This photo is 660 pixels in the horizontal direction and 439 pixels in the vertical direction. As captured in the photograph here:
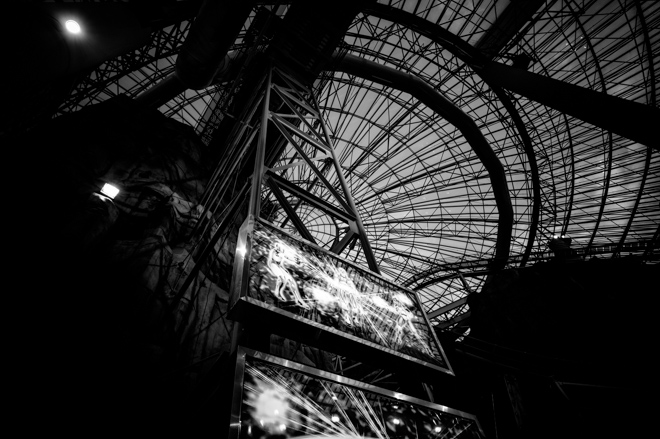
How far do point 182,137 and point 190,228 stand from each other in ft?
18.8

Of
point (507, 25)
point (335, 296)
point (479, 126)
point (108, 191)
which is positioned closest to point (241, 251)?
point (335, 296)

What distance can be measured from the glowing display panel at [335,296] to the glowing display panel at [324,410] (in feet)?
2.01

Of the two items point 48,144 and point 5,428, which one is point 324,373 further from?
point 48,144

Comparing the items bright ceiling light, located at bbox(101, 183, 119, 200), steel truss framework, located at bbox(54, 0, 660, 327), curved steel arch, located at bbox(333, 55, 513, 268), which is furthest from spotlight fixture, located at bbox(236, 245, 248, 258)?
curved steel arch, located at bbox(333, 55, 513, 268)

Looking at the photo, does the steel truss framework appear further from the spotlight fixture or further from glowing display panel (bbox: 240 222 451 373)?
the spotlight fixture

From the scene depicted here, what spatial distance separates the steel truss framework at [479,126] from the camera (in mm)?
14453

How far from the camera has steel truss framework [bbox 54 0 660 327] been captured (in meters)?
14.5

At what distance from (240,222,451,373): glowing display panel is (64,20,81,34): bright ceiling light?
7217mm

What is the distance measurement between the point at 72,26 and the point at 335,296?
28.6ft

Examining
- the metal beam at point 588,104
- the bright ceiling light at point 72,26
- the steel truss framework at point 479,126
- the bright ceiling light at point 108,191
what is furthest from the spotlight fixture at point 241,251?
the metal beam at point 588,104

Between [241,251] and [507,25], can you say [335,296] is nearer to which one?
[241,251]

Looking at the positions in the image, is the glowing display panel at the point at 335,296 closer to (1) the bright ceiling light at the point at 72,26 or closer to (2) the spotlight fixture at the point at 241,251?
(2) the spotlight fixture at the point at 241,251

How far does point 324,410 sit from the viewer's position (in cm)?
281

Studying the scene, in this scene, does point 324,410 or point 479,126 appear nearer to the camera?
point 324,410
